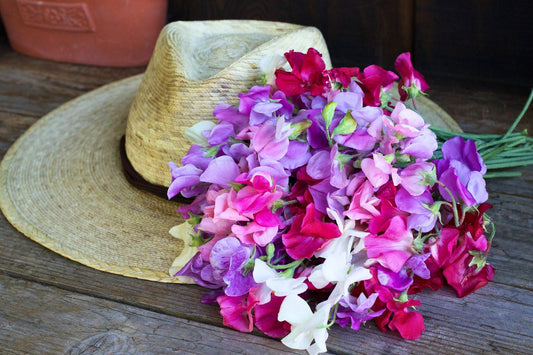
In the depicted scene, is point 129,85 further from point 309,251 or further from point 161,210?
point 309,251

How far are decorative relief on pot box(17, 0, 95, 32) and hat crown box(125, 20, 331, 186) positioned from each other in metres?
0.77

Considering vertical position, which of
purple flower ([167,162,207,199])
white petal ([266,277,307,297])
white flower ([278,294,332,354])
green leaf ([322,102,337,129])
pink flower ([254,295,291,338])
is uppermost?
green leaf ([322,102,337,129])

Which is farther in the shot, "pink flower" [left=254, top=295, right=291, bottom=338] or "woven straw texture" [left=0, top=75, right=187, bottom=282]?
"woven straw texture" [left=0, top=75, right=187, bottom=282]

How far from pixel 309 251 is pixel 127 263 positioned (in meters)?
0.41

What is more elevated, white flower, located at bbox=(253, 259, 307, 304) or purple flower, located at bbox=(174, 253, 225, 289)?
white flower, located at bbox=(253, 259, 307, 304)

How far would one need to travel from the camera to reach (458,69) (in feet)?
5.96

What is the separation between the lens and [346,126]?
2.85 ft

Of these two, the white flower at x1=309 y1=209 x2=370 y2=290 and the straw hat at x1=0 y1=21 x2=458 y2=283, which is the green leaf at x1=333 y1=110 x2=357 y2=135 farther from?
the straw hat at x1=0 y1=21 x2=458 y2=283

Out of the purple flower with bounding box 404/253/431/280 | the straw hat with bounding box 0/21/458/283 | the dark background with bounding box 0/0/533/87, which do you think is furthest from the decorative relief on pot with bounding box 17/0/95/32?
the purple flower with bounding box 404/253/431/280

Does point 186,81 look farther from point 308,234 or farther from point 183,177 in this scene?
point 308,234

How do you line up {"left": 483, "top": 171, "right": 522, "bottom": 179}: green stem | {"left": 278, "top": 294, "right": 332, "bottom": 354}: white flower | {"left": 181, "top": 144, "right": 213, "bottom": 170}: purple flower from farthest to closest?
1. {"left": 483, "top": 171, "right": 522, "bottom": 179}: green stem
2. {"left": 181, "top": 144, "right": 213, "bottom": 170}: purple flower
3. {"left": 278, "top": 294, "right": 332, "bottom": 354}: white flower

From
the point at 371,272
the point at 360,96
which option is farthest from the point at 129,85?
the point at 371,272

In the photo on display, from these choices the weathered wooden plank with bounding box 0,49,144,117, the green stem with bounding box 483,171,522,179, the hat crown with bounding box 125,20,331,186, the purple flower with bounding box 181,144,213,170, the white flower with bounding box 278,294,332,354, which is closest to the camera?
the white flower with bounding box 278,294,332,354

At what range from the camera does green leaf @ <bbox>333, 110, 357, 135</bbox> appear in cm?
87
